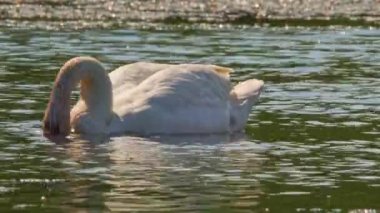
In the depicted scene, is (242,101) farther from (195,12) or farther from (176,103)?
(195,12)

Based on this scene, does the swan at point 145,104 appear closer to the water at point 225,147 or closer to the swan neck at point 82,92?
the swan neck at point 82,92

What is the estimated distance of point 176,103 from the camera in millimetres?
15797

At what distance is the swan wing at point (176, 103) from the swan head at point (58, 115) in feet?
1.70

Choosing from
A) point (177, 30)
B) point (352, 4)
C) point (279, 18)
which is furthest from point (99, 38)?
point (352, 4)

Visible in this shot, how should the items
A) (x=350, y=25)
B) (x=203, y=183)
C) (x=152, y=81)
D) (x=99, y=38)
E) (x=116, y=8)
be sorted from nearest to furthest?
1. (x=203, y=183)
2. (x=152, y=81)
3. (x=99, y=38)
4. (x=350, y=25)
5. (x=116, y=8)

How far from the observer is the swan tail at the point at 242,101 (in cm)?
1631

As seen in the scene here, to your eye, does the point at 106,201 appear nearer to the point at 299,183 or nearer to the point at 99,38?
the point at 299,183

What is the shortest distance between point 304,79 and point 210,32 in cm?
657

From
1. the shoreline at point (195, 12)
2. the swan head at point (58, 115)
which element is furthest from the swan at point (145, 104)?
the shoreline at point (195, 12)

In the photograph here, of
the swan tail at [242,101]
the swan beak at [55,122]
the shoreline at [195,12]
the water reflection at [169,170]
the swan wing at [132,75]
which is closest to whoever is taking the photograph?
the water reflection at [169,170]

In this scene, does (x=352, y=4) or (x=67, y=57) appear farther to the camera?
(x=352, y=4)

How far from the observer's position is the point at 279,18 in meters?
Answer: 28.7

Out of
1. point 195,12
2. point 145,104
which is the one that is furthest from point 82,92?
point 195,12

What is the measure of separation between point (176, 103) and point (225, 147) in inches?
46.8
